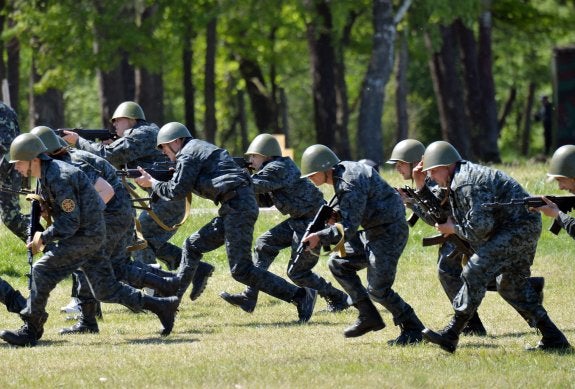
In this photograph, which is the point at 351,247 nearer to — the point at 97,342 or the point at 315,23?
the point at 97,342

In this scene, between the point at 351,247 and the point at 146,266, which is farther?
the point at 146,266

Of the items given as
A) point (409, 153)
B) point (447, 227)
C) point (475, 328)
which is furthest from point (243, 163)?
point (447, 227)

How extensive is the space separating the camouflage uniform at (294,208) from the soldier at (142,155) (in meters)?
1.31

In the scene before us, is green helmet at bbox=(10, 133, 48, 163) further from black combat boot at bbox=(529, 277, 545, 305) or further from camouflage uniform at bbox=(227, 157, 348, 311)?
black combat boot at bbox=(529, 277, 545, 305)

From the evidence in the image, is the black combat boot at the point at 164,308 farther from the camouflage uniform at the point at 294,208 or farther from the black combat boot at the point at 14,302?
the camouflage uniform at the point at 294,208

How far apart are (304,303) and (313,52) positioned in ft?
66.6

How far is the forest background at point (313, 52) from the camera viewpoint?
31.1 m

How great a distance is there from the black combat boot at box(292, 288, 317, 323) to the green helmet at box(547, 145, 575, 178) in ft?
11.7

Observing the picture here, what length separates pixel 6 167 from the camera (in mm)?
16516

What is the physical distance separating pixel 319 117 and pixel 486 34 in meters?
4.63

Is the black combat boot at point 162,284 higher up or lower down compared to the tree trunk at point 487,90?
higher up

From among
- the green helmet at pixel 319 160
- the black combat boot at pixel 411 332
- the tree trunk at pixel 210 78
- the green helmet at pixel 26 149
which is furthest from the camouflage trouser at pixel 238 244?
the tree trunk at pixel 210 78

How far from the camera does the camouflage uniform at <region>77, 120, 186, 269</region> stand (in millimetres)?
15883

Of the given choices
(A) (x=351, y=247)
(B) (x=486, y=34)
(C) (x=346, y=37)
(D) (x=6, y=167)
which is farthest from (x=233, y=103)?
(A) (x=351, y=247)
